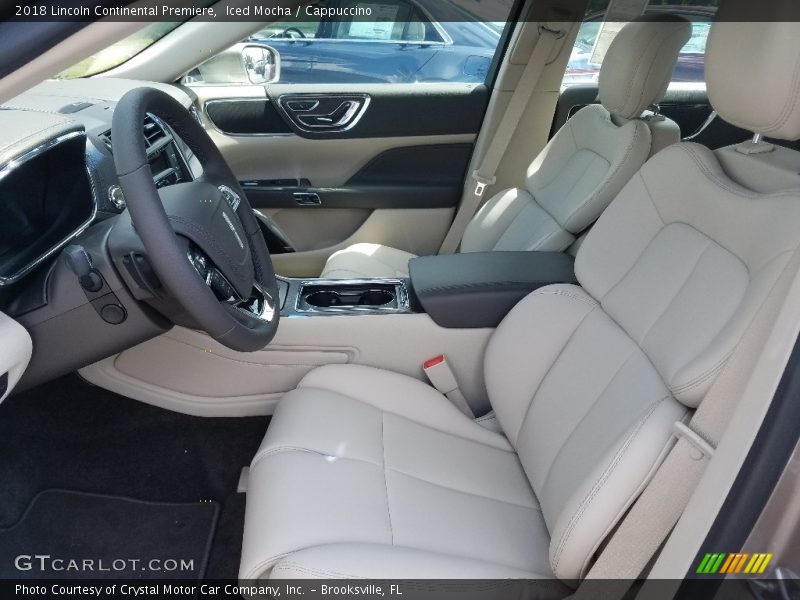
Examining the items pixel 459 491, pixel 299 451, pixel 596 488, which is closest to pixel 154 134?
pixel 299 451

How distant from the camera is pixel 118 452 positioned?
1.86 meters

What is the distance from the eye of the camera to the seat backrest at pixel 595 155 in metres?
1.80

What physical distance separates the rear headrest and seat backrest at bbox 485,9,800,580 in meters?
0.43

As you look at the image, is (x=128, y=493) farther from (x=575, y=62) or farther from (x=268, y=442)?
(x=575, y=62)

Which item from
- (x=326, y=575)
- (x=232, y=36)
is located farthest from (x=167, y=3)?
(x=232, y=36)

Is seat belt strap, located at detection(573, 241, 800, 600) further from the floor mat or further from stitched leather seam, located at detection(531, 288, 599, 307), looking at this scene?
the floor mat

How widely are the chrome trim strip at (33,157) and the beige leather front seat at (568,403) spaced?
567mm

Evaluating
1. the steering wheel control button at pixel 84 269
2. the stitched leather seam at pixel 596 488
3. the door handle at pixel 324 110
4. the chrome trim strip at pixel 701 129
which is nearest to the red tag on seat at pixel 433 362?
the stitched leather seam at pixel 596 488

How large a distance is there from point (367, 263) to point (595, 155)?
80 cm

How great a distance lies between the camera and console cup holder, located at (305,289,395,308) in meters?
1.88

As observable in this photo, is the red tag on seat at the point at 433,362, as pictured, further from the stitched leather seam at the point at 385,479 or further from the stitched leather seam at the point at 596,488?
the stitched leather seam at the point at 596,488

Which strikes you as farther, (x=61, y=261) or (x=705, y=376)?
(x=61, y=261)

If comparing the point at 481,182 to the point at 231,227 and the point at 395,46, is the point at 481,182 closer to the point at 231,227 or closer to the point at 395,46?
the point at 395,46

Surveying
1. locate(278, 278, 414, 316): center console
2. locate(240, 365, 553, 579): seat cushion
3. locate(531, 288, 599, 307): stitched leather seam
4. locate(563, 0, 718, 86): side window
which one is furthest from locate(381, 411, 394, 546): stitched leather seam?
locate(563, 0, 718, 86): side window
